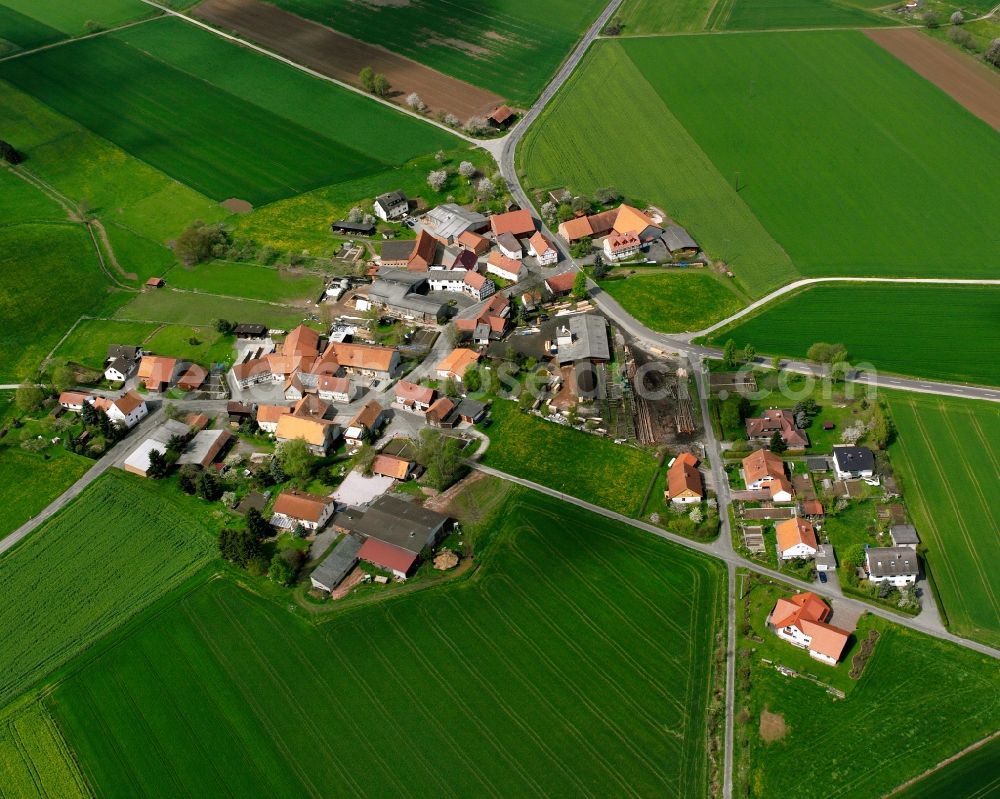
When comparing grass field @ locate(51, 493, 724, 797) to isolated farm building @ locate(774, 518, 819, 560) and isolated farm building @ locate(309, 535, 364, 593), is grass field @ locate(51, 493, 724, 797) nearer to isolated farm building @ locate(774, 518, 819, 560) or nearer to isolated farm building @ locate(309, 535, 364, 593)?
isolated farm building @ locate(309, 535, 364, 593)

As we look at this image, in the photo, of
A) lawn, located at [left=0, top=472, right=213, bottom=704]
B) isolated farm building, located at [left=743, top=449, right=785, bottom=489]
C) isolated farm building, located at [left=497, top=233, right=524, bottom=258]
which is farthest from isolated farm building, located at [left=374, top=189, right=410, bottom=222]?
isolated farm building, located at [left=743, top=449, right=785, bottom=489]

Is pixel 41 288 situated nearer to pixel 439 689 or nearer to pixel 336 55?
pixel 336 55

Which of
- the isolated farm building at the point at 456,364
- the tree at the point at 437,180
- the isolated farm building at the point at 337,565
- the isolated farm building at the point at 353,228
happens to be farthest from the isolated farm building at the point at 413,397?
the tree at the point at 437,180

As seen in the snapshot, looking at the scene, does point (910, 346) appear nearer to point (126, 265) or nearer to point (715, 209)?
point (715, 209)

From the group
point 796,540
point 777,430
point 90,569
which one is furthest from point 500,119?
point 90,569

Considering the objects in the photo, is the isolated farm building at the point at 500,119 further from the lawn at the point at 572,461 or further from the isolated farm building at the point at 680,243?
the lawn at the point at 572,461

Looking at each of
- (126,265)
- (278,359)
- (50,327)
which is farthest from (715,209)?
(50,327)
